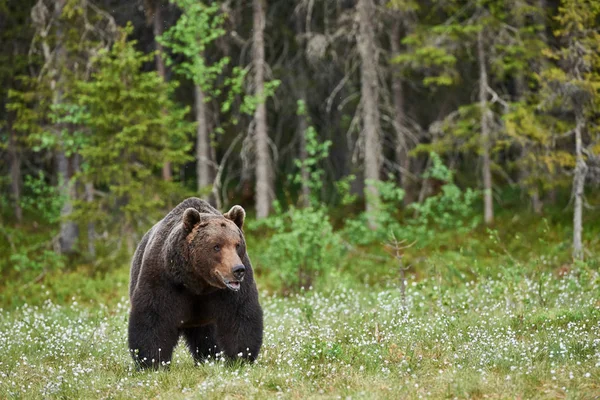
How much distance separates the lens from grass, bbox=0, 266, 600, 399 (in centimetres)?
649

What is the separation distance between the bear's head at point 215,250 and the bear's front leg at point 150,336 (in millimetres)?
715

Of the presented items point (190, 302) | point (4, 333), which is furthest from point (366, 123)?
point (190, 302)

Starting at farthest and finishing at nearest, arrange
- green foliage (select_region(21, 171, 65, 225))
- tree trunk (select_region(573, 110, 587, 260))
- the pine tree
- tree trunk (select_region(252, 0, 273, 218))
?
tree trunk (select_region(252, 0, 273, 218)), green foliage (select_region(21, 171, 65, 225)), tree trunk (select_region(573, 110, 587, 260)), the pine tree

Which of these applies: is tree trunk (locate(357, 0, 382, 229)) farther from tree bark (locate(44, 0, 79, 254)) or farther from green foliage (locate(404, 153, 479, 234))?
tree bark (locate(44, 0, 79, 254))

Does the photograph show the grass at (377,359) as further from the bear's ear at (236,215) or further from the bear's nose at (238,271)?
the bear's ear at (236,215)

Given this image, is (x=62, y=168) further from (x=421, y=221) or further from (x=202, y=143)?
(x=421, y=221)

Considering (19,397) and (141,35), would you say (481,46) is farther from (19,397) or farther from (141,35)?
(19,397)

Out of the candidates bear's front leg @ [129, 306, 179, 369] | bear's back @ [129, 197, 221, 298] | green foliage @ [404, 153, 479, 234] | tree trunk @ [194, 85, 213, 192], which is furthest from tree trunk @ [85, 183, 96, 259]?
bear's front leg @ [129, 306, 179, 369]

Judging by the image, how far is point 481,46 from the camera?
829 inches

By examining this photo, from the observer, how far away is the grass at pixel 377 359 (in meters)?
6.49

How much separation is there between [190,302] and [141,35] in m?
19.9

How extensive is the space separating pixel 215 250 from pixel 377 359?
1957 millimetres

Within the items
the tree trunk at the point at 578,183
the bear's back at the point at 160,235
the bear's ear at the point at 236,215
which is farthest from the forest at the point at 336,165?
the bear's ear at the point at 236,215

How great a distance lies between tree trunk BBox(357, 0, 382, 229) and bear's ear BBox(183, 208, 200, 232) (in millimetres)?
14117
